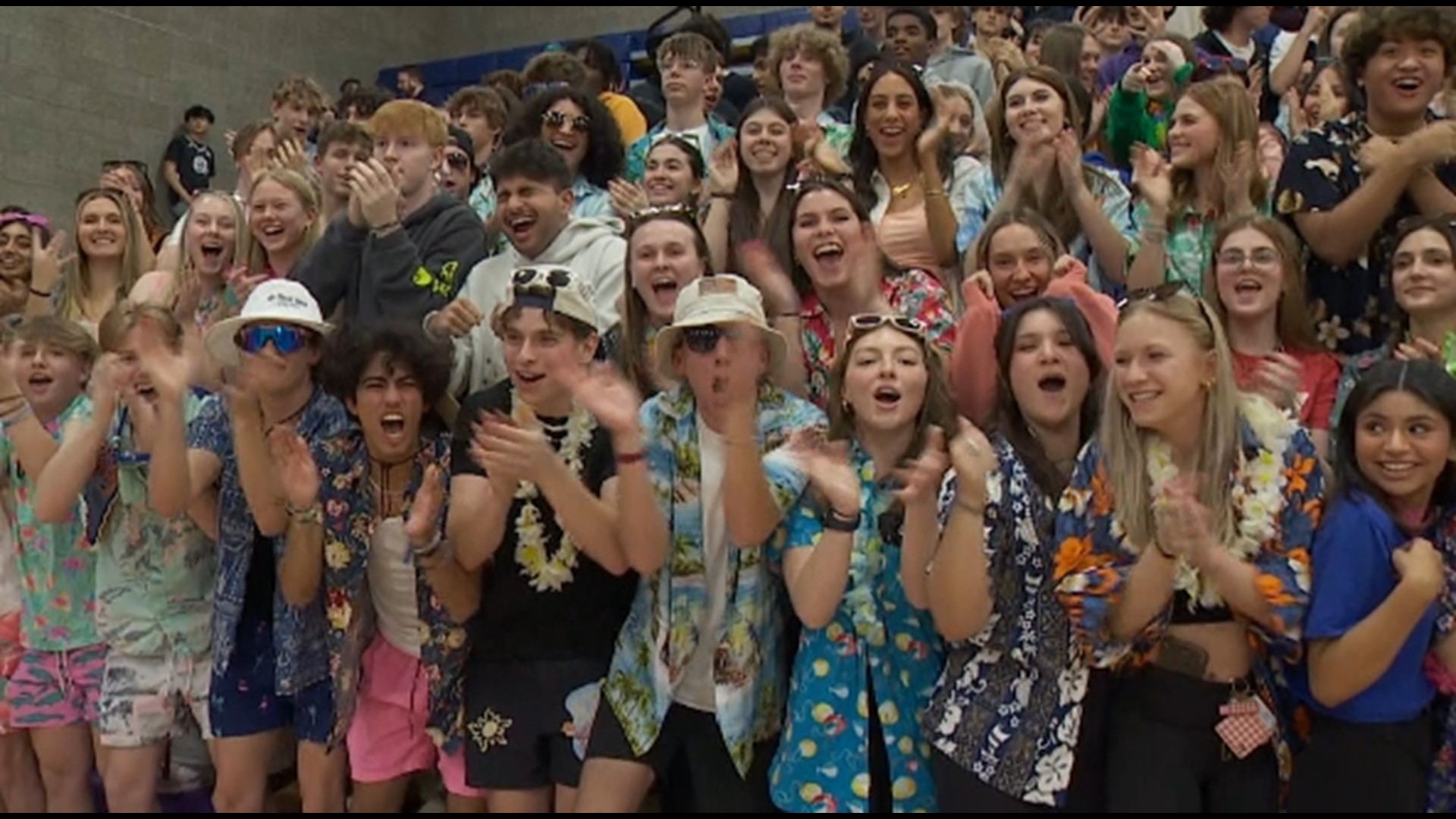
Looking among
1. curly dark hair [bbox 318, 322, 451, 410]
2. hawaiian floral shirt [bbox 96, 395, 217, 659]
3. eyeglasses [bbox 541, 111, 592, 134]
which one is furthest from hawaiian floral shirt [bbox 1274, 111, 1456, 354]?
hawaiian floral shirt [bbox 96, 395, 217, 659]

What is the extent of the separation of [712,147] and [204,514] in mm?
2565

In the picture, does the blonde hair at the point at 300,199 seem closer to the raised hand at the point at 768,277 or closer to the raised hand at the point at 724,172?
the raised hand at the point at 724,172

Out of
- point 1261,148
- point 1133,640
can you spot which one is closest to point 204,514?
point 1133,640

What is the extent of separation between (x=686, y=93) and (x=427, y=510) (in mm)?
2902

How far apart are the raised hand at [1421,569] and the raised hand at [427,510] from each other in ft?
6.52

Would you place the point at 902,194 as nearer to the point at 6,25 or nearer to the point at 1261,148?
the point at 1261,148

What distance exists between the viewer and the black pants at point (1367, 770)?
8.30 ft

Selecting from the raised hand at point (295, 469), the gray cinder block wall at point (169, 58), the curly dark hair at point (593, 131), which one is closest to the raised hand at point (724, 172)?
the curly dark hair at point (593, 131)

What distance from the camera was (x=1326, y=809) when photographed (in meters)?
2.55

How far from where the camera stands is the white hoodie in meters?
3.69

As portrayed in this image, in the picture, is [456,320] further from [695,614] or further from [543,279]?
[695,614]

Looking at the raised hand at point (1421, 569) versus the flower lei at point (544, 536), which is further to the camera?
the flower lei at point (544, 536)

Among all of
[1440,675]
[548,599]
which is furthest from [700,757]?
[1440,675]

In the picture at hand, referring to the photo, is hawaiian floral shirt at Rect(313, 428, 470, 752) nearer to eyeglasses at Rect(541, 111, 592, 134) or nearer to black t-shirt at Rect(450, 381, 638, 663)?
black t-shirt at Rect(450, 381, 638, 663)
